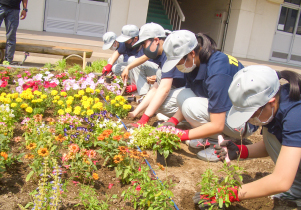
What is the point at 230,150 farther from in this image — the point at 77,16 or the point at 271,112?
the point at 77,16

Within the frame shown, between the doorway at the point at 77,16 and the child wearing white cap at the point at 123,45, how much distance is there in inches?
209

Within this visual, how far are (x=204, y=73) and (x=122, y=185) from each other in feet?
4.13

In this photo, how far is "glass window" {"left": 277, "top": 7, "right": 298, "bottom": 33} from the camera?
12.3 m

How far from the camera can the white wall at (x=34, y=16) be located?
9281 mm

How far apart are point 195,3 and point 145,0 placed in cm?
605

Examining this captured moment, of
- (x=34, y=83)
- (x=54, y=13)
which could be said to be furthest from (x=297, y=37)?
(x=34, y=83)

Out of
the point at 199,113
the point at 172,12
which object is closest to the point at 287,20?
the point at 172,12

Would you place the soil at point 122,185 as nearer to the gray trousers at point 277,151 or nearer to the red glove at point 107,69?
the gray trousers at point 277,151

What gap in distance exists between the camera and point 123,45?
16.7 ft

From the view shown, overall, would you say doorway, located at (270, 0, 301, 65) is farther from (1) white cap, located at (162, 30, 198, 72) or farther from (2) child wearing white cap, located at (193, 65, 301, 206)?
(2) child wearing white cap, located at (193, 65, 301, 206)

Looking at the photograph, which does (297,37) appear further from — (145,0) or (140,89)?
(140,89)

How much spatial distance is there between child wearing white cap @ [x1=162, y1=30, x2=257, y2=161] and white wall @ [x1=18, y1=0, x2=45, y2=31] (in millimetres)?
7743

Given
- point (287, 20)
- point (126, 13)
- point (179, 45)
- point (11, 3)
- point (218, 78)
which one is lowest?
point (218, 78)

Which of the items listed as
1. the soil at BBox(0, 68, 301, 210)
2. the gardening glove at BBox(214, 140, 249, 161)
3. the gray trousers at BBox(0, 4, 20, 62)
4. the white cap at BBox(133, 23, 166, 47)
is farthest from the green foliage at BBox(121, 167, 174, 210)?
the gray trousers at BBox(0, 4, 20, 62)
